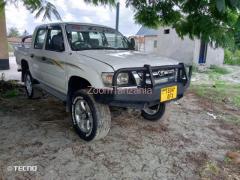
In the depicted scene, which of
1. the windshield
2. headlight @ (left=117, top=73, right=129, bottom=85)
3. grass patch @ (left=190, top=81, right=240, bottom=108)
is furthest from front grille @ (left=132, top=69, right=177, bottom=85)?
grass patch @ (left=190, top=81, right=240, bottom=108)

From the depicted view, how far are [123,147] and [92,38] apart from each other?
1970mm

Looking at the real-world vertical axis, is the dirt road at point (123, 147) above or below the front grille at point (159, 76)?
below

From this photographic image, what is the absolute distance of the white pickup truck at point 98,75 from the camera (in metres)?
3.03

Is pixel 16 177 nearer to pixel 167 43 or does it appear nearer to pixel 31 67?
pixel 31 67

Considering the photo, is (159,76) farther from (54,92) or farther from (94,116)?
(54,92)

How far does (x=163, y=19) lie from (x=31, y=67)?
10.2 feet

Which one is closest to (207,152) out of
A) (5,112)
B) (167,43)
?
(5,112)

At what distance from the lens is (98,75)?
3023 mm

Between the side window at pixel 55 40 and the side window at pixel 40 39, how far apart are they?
1.14ft

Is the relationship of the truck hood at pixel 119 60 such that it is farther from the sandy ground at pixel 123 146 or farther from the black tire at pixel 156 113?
the sandy ground at pixel 123 146

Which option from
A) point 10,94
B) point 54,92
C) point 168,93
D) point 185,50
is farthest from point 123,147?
point 185,50

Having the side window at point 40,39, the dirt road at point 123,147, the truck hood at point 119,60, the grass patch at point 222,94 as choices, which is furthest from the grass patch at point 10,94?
the grass patch at point 222,94

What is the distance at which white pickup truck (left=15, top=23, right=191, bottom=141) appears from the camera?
9.95ft

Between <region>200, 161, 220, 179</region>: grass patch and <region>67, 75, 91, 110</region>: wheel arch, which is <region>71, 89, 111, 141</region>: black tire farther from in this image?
<region>200, 161, 220, 179</region>: grass patch
